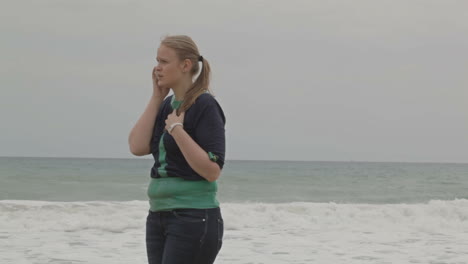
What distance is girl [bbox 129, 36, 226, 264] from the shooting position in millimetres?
2256

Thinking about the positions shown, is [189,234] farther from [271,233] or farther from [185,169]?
[271,233]

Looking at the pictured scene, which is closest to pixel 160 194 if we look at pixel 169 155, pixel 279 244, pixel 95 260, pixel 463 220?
pixel 169 155

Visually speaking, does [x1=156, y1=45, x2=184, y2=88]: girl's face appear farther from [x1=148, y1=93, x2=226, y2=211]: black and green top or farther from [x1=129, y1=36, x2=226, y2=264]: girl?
[x1=148, y1=93, x2=226, y2=211]: black and green top

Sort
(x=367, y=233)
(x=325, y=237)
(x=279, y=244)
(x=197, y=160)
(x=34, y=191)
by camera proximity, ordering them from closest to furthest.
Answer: (x=197, y=160) < (x=279, y=244) < (x=325, y=237) < (x=367, y=233) < (x=34, y=191)

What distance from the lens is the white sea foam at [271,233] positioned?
789cm

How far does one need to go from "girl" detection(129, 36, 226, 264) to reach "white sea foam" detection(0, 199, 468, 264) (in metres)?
5.21

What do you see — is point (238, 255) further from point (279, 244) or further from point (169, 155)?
point (169, 155)

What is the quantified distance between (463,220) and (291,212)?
3852 mm

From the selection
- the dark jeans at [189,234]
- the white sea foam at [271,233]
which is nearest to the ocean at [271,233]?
the white sea foam at [271,233]

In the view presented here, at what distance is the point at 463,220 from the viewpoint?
46.5 ft

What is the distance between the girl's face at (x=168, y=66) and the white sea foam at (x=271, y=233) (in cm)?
533

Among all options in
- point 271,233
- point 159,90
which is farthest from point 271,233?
point 159,90

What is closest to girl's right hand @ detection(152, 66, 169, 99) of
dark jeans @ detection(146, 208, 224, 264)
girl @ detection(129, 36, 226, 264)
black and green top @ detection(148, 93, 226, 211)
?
girl @ detection(129, 36, 226, 264)

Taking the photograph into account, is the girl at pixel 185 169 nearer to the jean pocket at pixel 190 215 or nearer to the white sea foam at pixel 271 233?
the jean pocket at pixel 190 215
